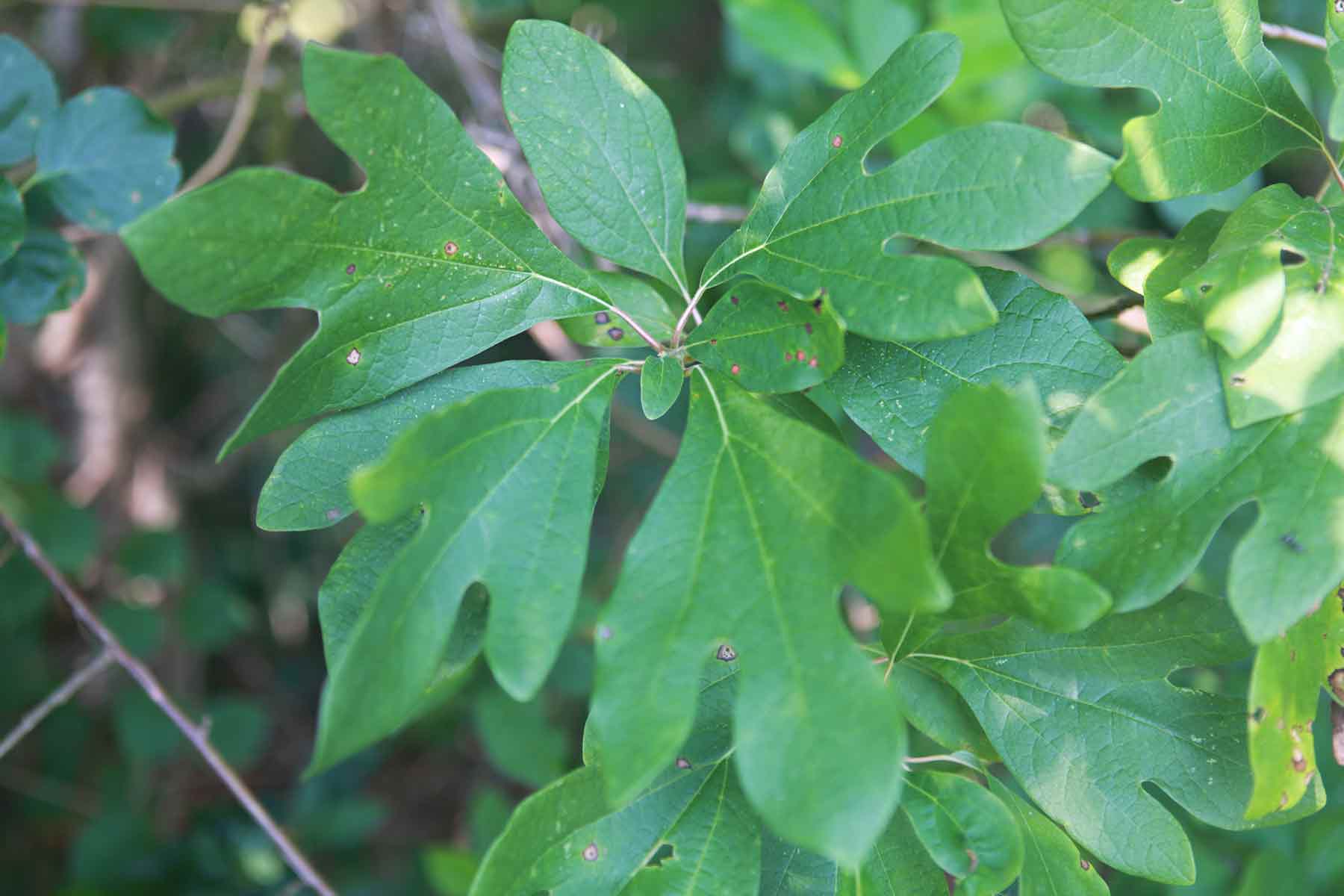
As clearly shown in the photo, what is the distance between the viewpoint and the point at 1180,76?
40.7 inches

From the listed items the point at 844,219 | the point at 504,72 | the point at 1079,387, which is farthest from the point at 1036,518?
the point at 504,72

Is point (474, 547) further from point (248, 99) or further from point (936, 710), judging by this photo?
point (248, 99)

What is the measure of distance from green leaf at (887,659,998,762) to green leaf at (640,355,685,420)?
15.1 inches

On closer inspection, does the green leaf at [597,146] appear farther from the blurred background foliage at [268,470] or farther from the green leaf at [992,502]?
the blurred background foliage at [268,470]

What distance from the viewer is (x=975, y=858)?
964 millimetres

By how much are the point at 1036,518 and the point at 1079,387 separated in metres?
1.12

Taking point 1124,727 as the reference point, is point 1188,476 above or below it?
above

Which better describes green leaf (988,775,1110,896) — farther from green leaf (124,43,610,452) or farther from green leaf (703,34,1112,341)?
green leaf (124,43,610,452)

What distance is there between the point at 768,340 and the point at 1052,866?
2.02 feet

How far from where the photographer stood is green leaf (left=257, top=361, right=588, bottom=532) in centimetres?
105

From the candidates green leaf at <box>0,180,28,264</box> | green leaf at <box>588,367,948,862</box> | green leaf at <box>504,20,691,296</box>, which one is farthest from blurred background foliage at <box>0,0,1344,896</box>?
green leaf at <box>588,367,948,862</box>

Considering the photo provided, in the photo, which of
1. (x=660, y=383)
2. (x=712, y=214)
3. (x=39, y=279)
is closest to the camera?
(x=660, y=383)

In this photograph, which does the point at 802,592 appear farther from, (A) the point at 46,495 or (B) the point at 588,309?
(A) the point at 46,495

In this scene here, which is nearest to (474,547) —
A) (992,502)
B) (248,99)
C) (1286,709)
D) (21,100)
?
(992,502)
